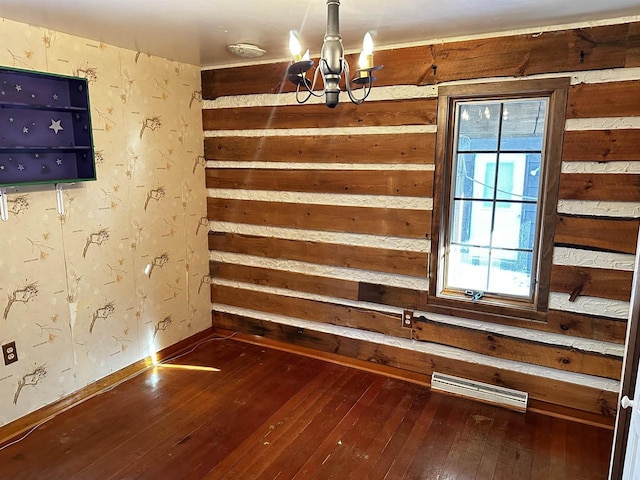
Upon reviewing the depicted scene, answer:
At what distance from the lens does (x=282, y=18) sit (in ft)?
7.84

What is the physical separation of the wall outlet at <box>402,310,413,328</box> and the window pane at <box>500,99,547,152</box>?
127cm

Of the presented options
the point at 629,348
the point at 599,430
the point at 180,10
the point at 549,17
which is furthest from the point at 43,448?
the point at 549,17

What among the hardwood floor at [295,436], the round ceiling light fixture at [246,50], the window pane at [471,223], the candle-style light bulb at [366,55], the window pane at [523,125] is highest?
the round ceiling light fixture at [246,50]

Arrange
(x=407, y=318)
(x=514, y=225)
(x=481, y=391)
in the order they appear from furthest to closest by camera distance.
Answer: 1. (x=407, y=318)
2. (x=481, y=391)
3. (x=514, y=225)

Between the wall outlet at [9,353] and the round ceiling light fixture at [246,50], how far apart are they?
226 cm

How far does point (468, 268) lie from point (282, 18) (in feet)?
6.43

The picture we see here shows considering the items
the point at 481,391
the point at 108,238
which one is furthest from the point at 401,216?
the point at 108,238

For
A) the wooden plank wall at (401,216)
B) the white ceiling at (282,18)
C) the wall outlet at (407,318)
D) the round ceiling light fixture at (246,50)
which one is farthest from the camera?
the wall outlet at (407,318)

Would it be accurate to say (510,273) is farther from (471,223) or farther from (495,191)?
(495,191)

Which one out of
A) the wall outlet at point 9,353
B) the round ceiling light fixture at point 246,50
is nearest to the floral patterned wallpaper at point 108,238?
the wall outlet at point 9,353

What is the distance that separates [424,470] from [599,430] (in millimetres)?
1186

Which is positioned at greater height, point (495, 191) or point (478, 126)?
point (478, 126)

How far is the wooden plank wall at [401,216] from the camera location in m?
2.54

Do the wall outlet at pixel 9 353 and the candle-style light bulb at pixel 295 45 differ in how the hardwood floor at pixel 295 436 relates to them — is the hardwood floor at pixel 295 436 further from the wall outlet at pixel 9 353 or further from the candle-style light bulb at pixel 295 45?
the candle-style light bulb at pixel 295 45
